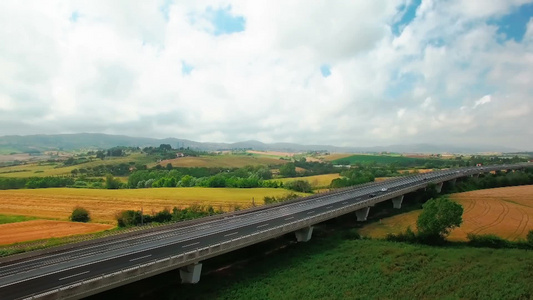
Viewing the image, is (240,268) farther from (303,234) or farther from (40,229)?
(40,229)

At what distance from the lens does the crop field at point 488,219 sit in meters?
53.5

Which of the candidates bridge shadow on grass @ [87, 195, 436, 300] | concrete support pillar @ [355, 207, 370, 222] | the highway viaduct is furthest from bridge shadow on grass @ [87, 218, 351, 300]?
concrete support pillar @ [355, 207, 370, 222]

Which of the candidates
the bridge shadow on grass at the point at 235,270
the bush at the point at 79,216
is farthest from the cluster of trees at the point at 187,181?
the bridge shadow on grass at the point at 235,270

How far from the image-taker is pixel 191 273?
34438 millimetres

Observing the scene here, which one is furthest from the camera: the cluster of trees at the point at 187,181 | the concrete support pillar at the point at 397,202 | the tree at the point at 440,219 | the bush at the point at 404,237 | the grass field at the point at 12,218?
the cluster of trees at the point at 187,181

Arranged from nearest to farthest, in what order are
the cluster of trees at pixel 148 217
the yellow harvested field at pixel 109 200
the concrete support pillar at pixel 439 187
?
the cluster of trees at pixel 148 217 → the yellow harvested field at pixel 109 200 → the concrete support pillar at pixel 439 187

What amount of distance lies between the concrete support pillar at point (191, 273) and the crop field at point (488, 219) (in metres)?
32.0

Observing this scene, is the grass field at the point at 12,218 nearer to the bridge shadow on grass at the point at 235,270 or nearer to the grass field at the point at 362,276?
the bridge shadow on grass at the point at 235,270

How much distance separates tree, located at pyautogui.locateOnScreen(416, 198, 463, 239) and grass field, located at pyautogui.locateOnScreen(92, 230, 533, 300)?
3590 millimetres

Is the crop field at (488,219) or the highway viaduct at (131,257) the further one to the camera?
the crop field at (488,219)

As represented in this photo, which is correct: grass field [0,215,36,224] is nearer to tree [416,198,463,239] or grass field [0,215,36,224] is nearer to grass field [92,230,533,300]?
grass field [92,230,533,300]

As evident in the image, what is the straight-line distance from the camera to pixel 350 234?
5312 cm

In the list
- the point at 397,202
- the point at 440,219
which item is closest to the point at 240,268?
the point at 440,219

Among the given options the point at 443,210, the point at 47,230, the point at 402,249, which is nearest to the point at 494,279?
the point at 402,249
